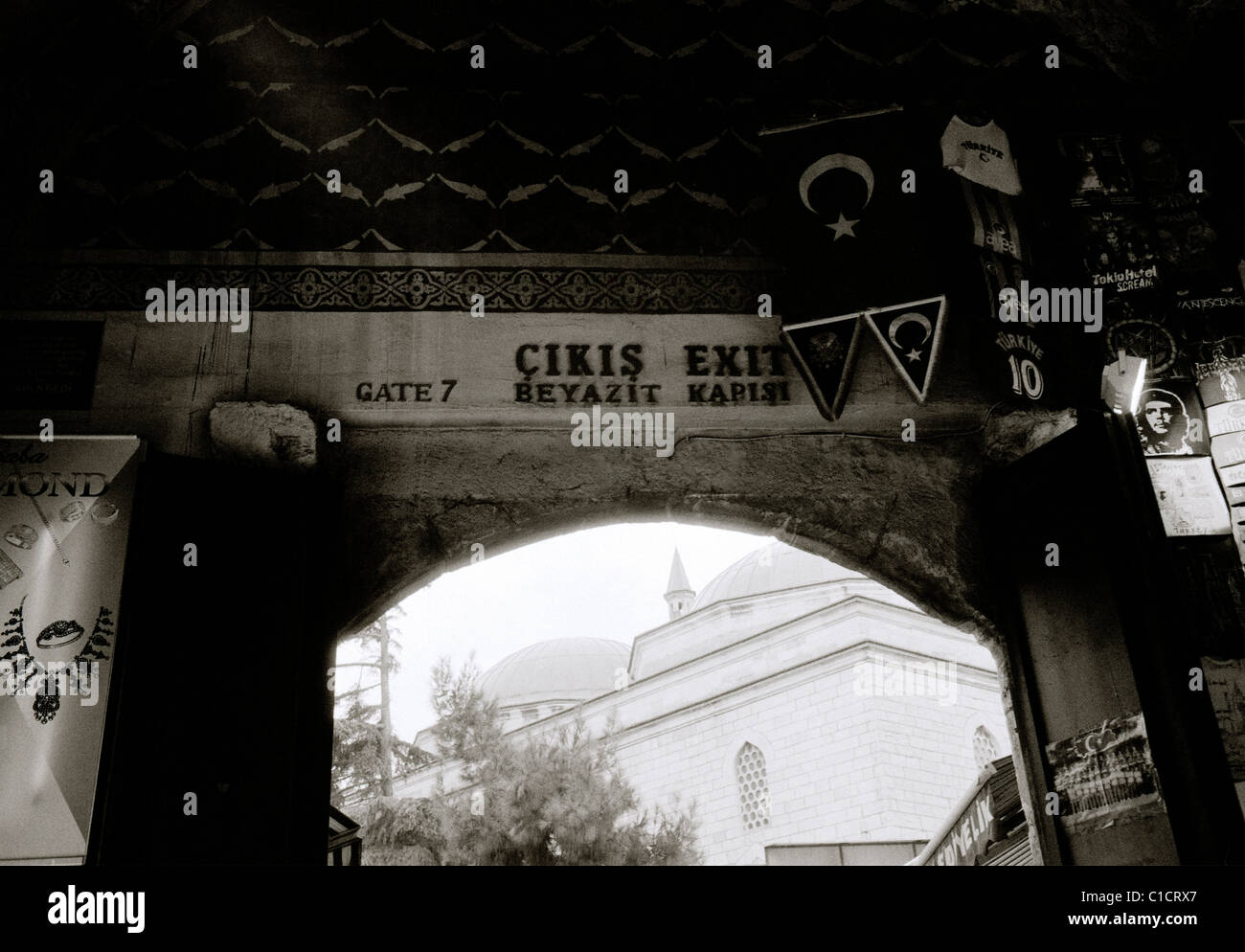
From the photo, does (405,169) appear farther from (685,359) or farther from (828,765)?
(828,765)

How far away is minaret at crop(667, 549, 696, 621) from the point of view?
3250cm

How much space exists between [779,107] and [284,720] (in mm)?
3636

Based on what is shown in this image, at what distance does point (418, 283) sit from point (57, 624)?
2029 millimetres

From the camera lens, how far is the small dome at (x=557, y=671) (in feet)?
97.0

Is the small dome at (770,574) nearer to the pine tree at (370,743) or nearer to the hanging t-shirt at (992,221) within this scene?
the pine tree at (370,743)

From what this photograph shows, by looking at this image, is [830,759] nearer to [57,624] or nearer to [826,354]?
[826,354]

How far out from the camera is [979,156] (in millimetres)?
5059

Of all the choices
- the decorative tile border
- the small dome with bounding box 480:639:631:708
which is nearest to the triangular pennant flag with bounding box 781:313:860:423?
the decorative tile border

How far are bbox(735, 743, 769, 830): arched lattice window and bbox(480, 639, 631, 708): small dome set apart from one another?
7343 millimetres

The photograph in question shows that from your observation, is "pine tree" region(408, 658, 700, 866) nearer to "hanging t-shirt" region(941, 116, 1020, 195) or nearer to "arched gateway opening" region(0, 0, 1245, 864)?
"arched gateway opening" region(0, 0, 1245, 864)

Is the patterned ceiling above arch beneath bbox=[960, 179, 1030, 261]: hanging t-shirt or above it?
above

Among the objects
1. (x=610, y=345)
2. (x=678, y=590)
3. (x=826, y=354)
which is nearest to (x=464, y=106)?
(x=610, y=345)

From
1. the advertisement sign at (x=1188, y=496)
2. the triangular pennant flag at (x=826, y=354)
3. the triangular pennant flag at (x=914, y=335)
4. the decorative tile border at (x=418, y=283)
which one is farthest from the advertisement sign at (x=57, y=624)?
the advertisement sign at (x=1188, y=496)

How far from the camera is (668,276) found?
5211 millimetres
